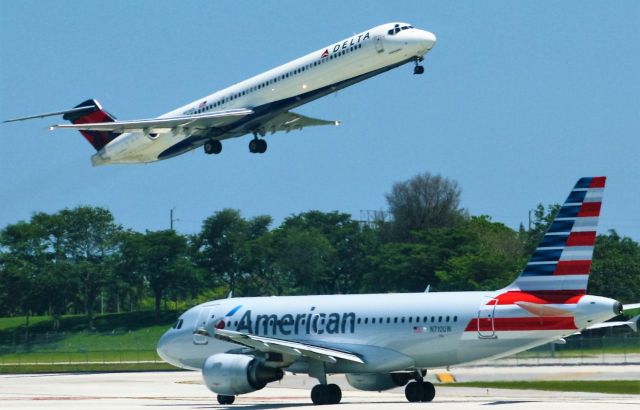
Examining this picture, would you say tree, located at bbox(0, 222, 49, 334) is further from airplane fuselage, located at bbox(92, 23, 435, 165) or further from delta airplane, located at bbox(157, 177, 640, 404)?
delta airplane, located at bbox(157, 177, 640, 404)

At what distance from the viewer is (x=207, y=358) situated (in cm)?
4466

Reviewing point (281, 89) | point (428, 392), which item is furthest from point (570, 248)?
point (281, 89)

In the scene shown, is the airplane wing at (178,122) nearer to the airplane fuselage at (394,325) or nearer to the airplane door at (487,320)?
the airplane fuselage at (394,325)

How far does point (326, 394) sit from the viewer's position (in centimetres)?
4091

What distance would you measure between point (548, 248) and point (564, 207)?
1.29 metres

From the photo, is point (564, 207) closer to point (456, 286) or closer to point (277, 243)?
point (456, 286)

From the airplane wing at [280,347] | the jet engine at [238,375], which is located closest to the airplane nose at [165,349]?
the jet engine at [238,375]

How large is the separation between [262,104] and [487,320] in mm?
24625

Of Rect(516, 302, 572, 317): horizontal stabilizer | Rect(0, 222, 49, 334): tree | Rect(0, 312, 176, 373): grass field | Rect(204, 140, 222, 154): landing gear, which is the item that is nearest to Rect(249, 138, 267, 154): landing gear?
Rect(204, 140, 222, 154): landing gear

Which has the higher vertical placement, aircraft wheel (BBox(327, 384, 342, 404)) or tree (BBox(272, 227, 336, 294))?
tree (BBox(272, 227, 336, 294))

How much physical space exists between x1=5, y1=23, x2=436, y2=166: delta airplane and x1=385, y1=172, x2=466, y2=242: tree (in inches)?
2161

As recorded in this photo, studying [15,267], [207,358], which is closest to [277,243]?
[15,267]

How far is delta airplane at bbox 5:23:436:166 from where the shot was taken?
55844mm

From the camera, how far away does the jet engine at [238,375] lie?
40.8 metres
